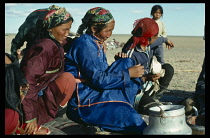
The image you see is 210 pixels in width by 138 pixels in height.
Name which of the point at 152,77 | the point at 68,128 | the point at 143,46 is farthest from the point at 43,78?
the point at 143,46

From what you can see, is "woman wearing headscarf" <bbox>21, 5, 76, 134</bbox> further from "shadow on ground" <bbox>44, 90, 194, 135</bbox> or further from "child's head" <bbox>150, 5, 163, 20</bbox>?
"child's head" <bbox>150, 5, 163, 20</bbox>

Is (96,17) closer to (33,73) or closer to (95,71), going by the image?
(95,71)

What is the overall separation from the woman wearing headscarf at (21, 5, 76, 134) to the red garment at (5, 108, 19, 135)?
13cm

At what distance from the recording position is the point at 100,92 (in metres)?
4.14

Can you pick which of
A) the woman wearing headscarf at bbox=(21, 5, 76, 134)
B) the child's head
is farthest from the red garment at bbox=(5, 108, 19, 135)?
the child's head

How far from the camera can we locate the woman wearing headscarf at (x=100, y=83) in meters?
3.89

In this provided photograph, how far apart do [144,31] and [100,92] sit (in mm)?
1369

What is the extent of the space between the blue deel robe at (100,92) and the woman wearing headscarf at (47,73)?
0.54 feet

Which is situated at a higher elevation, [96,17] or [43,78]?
[96,17]

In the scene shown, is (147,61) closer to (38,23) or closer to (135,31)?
(135,31)

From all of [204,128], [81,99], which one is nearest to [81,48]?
[81,99]

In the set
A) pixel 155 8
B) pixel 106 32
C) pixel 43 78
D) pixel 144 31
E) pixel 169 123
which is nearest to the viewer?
pixel 169 123

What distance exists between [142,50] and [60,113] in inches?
63.3

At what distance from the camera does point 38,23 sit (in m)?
4.31
